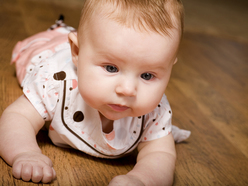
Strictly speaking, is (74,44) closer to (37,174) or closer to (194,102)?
(37,174)

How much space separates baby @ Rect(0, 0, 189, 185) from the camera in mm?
622

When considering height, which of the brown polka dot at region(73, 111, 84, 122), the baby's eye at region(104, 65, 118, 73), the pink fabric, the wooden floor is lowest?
the wooden floor

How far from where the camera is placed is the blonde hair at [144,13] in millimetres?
620

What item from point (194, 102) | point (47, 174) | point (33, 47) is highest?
point (47, 174)

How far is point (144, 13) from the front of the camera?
0.62 metres

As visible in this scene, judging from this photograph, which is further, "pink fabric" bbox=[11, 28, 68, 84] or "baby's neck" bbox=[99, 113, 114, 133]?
"pink fabric" bbox=[11, 28, 68, 84]

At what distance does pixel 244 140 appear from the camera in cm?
109

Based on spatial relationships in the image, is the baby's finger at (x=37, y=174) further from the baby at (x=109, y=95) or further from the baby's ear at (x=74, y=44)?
the baby's ear at (x=74, y=44)

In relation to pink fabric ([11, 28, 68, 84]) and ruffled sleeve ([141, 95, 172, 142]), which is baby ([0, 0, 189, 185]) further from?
pink fabric ([11, 28, 68, 84])

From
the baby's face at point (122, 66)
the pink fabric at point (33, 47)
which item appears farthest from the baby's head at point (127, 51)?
the pink fabric at point (33, 47)

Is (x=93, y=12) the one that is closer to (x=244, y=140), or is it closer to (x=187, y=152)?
(x=187, y=152)

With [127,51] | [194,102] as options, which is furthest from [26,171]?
[194,102]

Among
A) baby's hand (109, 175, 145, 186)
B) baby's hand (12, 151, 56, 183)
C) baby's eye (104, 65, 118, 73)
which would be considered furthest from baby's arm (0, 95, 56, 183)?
baby's eye (104, 65, 118, 73)

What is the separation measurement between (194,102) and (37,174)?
0.82 metres
